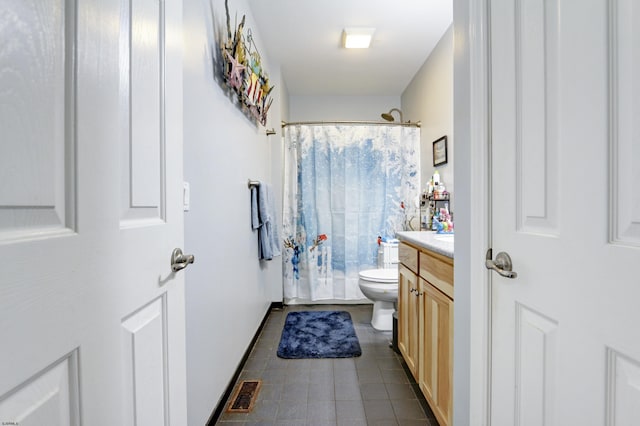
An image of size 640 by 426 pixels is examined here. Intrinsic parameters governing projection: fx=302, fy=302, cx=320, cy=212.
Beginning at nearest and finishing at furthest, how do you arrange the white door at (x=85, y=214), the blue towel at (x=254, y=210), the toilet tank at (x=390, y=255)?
the white door at (x=85, y=214) < the blue towel at (x=254, y=210) < the toilet tank at (x=390, y=255)

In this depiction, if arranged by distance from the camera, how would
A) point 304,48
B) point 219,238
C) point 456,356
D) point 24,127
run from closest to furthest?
point 24,127
point 456,356
point 219,238
point 304,48

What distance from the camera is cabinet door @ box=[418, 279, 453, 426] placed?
3.96 feet

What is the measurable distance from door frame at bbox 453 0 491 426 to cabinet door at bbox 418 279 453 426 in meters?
0.17

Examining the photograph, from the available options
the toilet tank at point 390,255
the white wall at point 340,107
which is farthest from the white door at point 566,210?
the white wall at point 340,107

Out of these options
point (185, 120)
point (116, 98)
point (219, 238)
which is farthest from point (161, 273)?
point (219, 238)

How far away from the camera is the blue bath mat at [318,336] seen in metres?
2.12

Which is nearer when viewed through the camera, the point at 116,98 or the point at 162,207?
the point at 116,98

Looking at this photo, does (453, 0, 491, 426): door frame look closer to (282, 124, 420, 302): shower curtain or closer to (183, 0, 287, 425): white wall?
(183, 0, 287, 425): white wall

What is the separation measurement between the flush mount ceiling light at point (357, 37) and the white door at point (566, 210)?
6.16ft

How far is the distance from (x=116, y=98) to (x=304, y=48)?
8.32 feet

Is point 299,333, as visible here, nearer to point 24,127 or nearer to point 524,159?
point 524,159

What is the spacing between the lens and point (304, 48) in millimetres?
2766

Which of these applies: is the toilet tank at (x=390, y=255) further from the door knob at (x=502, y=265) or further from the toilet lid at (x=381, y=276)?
the door knob at (x=502, y=265)

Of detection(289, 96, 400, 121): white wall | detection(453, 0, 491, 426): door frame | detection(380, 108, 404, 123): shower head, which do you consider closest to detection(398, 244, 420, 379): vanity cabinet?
detection(453, 0, 491, 426): door frame
